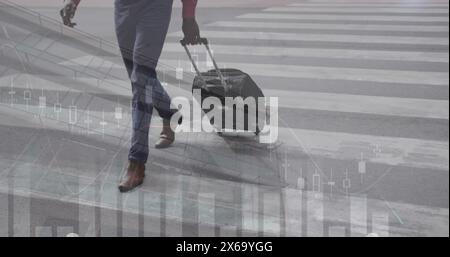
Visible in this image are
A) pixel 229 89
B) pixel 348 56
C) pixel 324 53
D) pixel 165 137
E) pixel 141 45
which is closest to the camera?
pixel 141 45

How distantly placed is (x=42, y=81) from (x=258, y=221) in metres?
3.81

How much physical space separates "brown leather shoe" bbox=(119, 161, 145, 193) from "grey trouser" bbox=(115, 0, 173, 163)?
4 cm

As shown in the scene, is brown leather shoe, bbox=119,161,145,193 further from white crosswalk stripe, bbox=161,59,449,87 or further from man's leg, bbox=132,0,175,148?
white crosswalk stripe, bbox=161,59,449,87

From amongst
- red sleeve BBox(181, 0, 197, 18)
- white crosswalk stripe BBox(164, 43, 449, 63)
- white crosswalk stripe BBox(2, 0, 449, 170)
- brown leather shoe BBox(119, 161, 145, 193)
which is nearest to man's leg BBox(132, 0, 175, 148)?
red sleeve BBox(181, 0, 197, 18)

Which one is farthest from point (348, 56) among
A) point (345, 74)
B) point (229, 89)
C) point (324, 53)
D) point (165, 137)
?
point (165, 137)

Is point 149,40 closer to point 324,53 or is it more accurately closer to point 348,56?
point 348,56

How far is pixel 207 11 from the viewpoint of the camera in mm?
13445

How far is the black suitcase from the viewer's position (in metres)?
4.63

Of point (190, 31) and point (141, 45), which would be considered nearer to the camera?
point (141, 45)

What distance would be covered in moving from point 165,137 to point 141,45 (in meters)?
1.00

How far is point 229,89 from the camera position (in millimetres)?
4613

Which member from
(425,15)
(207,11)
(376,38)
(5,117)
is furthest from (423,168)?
(207,11)

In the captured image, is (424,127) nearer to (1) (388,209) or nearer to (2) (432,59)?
(1) (388,209)

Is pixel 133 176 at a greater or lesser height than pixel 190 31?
lesser
